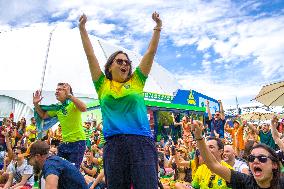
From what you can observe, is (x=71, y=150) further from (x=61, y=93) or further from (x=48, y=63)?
(x=48, y=63)

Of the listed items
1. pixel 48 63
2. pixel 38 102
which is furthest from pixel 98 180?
pixel 48 63

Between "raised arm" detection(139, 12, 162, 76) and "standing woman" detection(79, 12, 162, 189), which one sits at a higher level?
"raised arm" detection(139, 12, 162, 76)

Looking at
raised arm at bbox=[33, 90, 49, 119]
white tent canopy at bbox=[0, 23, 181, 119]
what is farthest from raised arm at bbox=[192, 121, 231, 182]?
white tent canopy at bbox=[0, 23, 181, 119]

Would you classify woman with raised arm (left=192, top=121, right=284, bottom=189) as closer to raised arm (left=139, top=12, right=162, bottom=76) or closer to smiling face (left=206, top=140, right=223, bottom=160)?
raised arm (left=139, top=12, right=162, bottom=76)

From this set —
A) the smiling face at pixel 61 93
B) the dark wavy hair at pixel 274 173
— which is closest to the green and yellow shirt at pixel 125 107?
the dark wavy hair at pixel 274 173

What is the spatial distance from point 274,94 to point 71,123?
21.7 feet

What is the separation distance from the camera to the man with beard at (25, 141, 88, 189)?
3.77m

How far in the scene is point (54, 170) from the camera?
3.81 metres

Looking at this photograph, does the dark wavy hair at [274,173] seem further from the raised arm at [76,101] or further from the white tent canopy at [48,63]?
the white tent canopy at [48,63]

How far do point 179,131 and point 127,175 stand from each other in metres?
15.2

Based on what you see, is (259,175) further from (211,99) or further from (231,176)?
(211,99)

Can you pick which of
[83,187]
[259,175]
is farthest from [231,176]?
[83,187]

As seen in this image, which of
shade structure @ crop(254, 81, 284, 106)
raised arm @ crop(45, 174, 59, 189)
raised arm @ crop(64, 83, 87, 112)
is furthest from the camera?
shade structure @ crop(254, 81, 284, 106)

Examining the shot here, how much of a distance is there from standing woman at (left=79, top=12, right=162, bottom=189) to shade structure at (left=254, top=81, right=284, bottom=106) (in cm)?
749
